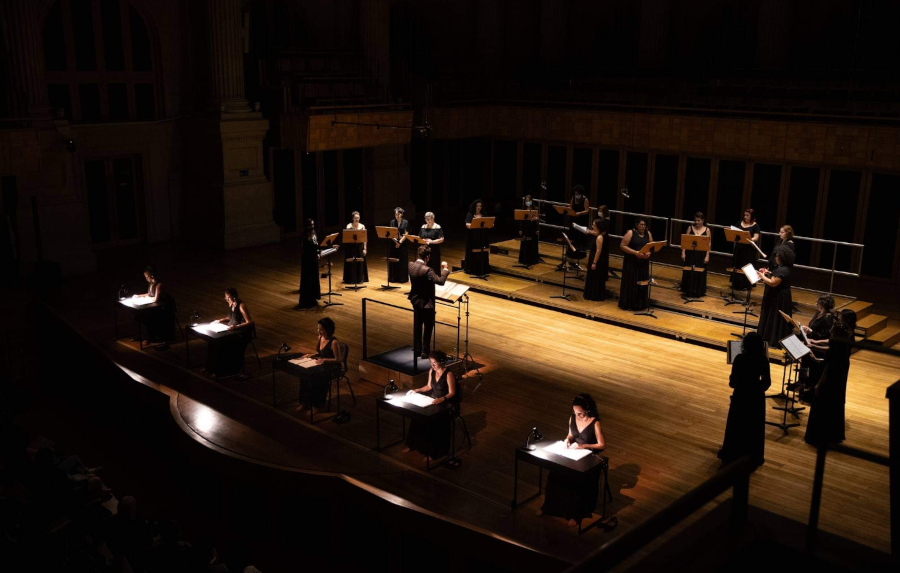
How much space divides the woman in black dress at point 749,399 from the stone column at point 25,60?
12243mm

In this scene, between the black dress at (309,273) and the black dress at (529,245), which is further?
the black dress at (529,245)

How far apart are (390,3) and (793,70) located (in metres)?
9.69

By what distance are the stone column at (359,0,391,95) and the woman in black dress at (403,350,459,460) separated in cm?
1200

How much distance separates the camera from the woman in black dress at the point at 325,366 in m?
9.43

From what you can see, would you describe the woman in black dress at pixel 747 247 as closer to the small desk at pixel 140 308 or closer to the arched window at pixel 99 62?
the small desk at pixel 140 308

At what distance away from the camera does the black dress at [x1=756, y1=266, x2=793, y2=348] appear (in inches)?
444

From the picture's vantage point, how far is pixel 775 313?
37.6 feet

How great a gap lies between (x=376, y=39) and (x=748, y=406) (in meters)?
13.6

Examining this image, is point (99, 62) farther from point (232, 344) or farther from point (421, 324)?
point (421, 324)

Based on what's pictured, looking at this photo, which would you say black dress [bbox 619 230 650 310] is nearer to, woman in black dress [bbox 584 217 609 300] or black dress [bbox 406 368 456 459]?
woman in black dress [bbox 584 217 609 300]

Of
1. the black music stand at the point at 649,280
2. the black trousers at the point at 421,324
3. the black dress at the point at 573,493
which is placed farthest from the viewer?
the black music stand at the point at 649,280

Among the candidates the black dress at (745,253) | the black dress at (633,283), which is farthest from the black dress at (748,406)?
the black dress at (745,253)

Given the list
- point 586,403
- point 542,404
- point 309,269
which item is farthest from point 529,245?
point 586,403

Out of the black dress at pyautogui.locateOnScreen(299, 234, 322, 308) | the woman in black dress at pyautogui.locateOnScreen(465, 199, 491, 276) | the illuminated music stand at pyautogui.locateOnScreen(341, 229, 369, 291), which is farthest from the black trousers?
the woman in black dress at pyautogui.locateOnScreen(465, 199, 491, 276)
